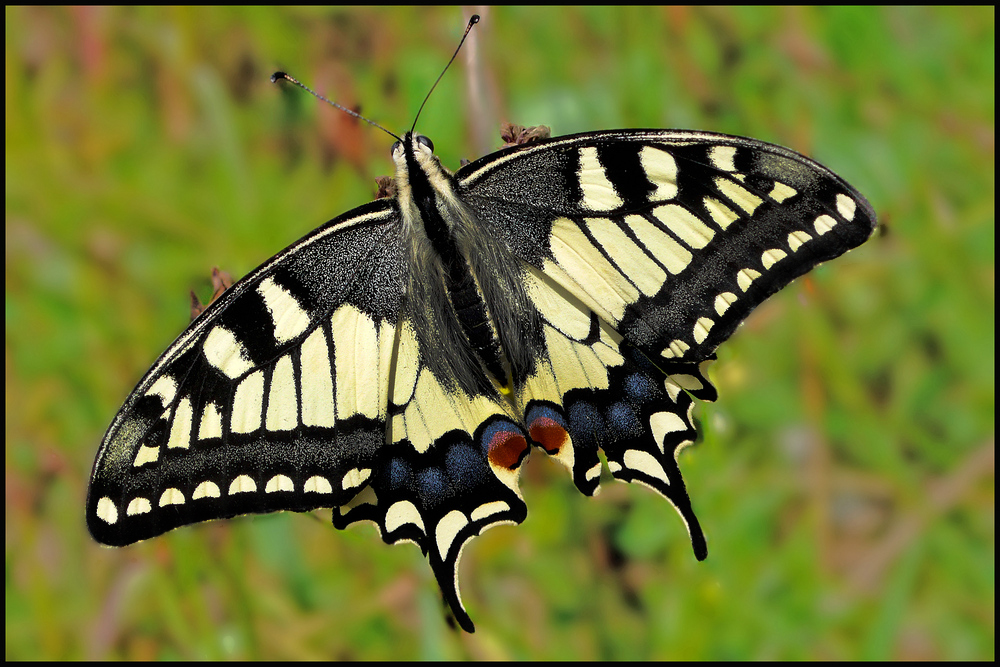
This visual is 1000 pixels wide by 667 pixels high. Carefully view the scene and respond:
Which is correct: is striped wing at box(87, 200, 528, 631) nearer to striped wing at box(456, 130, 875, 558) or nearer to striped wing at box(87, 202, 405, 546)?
Answer: striped wing at box(87, 202, 405, 546)

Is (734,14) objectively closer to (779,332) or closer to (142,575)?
(779,332)

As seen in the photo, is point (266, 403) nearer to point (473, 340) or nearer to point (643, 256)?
point (473, 340)

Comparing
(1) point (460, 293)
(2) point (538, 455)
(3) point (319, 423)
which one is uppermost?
(1) point (460, 293)

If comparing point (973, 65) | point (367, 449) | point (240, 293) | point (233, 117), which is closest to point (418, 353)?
point (367, 449)

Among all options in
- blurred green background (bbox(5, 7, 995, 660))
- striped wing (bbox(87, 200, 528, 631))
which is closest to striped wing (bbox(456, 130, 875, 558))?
striped wing (bbox(87, 200, 528, 631))

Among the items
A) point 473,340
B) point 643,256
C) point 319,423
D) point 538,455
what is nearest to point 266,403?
point 319,423

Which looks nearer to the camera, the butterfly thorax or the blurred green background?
the butterfly thorax

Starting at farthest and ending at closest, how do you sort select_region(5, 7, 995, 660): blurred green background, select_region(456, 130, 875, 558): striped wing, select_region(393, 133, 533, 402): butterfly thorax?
1. select_region(5, 7, 995, 660): blurred green background
2. select_region(393, 133, 533, 402): butterfly thorax
3. select_region(456, 130, 875, 558): striped wing

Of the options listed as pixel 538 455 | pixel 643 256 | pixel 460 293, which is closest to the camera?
pixel 643 256
